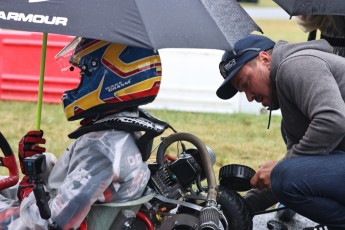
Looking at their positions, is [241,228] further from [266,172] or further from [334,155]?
[334,155]

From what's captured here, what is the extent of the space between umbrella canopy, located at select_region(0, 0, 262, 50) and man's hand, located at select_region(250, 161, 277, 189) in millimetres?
905

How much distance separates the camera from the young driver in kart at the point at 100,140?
3.67 metres

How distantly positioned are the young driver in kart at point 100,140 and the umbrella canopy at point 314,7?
3.54ft

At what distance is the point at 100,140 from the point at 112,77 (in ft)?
0.99

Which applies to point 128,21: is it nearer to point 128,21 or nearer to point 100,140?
Answer: point 128,21

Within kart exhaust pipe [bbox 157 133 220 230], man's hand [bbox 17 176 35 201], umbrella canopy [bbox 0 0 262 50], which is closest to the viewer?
umbrella canopy [bbox 0 0 262 50]

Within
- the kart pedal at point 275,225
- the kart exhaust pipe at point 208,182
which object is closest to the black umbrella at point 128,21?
the kart exhaust pipe at point 208,182

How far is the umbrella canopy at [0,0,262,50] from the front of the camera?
3.40m

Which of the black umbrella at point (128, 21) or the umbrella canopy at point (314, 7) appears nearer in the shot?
the black umbrella at point (128, 21)

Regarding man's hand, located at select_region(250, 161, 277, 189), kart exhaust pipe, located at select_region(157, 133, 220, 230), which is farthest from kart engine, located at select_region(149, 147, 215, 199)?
man's hand, located at select_region(250, 161, 277, 189)

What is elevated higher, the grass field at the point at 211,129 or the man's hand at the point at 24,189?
the man's hand at the point at 24,189

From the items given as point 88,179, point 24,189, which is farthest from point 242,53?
point 24,189

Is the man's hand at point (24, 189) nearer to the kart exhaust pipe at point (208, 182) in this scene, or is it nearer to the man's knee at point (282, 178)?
the kart exhaust pipe at point (208, 182)

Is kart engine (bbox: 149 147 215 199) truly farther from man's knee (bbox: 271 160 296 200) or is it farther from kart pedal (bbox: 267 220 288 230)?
kart pedal (bbox: 267 220 288 230)
